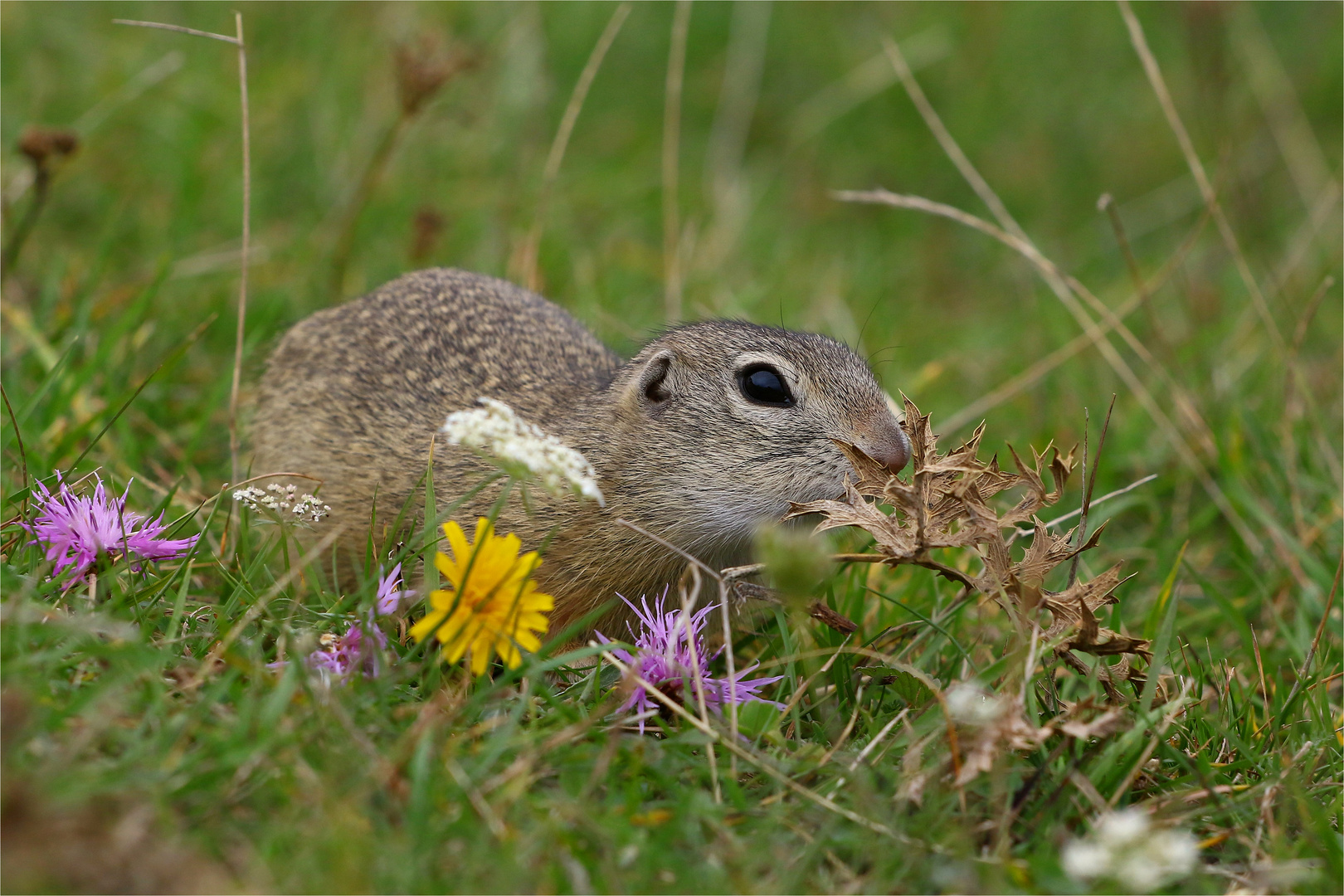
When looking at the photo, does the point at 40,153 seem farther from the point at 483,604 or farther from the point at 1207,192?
the point at 1207,192

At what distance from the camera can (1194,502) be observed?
5.50m

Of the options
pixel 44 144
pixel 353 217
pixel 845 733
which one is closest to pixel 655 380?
pixel 845 733

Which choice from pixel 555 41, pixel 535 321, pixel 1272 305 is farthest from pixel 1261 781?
pixel 555 41

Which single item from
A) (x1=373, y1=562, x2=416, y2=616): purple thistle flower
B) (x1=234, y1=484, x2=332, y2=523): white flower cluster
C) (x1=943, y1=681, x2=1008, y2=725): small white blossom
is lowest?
(x1=943, y1=681, x2=1008, y2=725): small white blossom

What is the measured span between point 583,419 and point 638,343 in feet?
2.77

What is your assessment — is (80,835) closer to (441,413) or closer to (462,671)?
(462,671)

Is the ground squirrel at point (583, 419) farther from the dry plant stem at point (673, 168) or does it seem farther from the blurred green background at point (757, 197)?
the dry plant stem at point (673, 168)

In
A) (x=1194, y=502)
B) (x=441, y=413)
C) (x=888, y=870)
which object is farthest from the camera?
(x=1194, y=502)

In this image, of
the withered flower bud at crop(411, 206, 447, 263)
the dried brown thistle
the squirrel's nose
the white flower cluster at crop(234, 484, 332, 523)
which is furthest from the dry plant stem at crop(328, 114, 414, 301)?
the dried brown thistle

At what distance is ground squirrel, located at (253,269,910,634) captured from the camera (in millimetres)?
3838

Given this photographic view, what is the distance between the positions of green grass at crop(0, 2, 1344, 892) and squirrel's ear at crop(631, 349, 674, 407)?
928mm

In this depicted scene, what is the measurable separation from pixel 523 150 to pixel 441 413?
12.7ft

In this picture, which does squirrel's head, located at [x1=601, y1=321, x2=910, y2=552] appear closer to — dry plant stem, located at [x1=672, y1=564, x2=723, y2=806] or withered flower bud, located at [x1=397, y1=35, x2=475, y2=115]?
dry plant stem, located at [x1=672, y1=564, x2=723, y2=806]

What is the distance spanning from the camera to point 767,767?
2793mm
